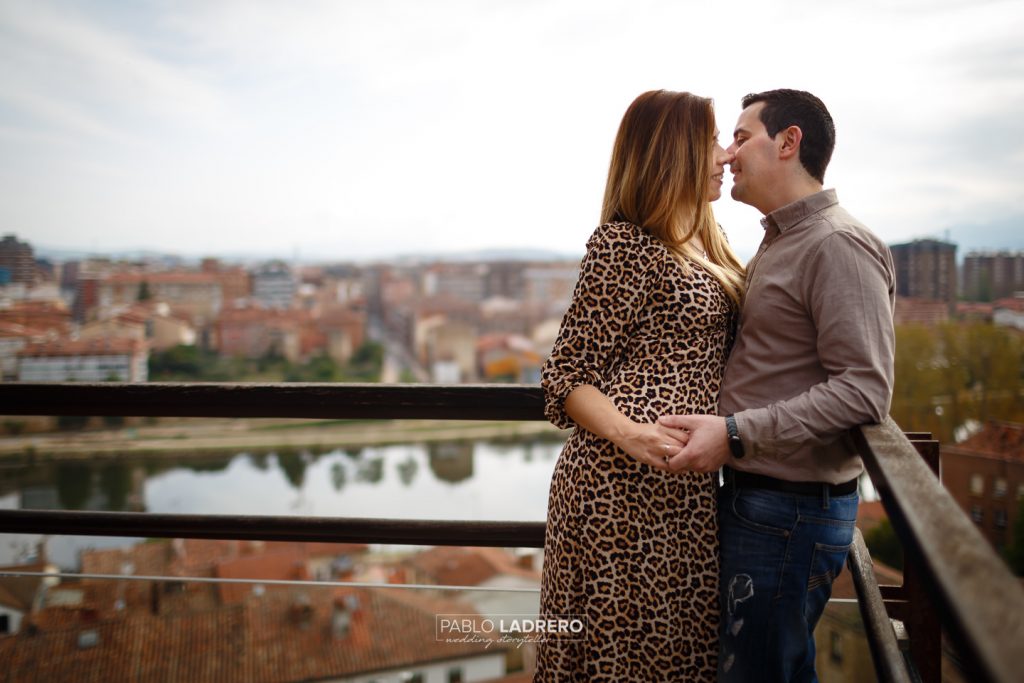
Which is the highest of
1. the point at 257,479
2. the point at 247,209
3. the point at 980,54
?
the point at 980,54

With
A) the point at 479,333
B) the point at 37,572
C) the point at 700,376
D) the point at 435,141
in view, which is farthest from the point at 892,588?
the point at 435,141

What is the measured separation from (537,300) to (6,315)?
121ft

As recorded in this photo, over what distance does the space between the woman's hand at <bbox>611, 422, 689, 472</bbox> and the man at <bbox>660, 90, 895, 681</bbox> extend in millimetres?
17

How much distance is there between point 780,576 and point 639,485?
0.81 feet

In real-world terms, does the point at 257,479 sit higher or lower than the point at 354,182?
lower

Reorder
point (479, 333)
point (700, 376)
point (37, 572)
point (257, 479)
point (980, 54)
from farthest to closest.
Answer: point (479, 333)
point (257, 479)
point (980, 54)
point (37, 572)
point (700, 376)

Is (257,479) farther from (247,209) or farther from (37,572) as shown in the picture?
(37,572)

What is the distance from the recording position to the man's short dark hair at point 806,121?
4.12ft

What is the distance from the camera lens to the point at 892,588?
1.31 m

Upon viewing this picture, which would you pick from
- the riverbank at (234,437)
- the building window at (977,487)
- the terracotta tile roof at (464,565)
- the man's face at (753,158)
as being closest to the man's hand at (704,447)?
the man's face at (753,158)

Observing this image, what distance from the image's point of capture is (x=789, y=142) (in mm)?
1271

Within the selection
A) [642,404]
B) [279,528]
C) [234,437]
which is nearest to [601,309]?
[642,404]

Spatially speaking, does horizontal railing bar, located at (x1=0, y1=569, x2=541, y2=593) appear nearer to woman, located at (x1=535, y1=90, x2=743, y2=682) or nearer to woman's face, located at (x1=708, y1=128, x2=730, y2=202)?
woman, located at (x1=535, y1=90, x2=743, y2=682)

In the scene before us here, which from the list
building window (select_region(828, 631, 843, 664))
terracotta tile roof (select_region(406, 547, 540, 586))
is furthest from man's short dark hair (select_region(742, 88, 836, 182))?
terracotta tile roof (select_region(406, 547, 540, 586))
